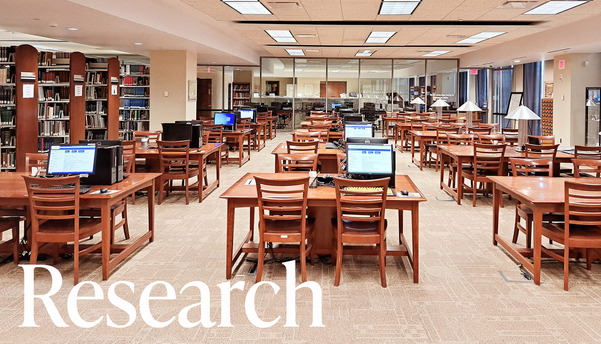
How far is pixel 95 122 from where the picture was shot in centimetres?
1137

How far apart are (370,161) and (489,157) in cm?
323

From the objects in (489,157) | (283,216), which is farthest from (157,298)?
(489,157)

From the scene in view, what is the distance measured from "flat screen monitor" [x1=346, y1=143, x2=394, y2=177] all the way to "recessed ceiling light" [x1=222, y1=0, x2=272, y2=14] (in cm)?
466

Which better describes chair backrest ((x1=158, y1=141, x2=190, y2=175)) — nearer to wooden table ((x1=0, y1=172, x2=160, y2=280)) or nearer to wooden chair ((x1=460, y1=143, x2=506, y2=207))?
wooden table ((x1=0, y1=172, x2=160, y2=280))

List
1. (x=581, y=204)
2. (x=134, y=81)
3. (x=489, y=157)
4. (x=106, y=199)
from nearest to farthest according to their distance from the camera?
1. (x=581, y=204)
2. (x=106, y=199)
3. (x=489, y=157)
4. (x=134, y=81)

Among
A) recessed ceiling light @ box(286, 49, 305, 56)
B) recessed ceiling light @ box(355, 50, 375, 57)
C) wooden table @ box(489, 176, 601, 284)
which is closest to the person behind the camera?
wooden table @ box(489, 176, 601, 284)

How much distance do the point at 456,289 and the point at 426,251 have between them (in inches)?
41.0

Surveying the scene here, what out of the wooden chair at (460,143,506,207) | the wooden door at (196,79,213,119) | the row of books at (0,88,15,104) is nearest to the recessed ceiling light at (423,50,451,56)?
the wooden door at (196,79,213,119)

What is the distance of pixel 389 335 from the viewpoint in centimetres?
324

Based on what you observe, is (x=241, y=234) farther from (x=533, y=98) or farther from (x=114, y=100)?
(x=533, y=98)

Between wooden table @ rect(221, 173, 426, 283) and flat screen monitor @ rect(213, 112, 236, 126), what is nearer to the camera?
wooden table @ rect(221, 173, 426, 283)

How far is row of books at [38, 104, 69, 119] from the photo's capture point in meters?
9.78

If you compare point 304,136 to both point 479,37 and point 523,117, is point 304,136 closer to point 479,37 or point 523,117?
point 523,117

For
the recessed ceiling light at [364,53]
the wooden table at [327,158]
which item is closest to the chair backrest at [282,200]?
the wooden table at [327,158]
